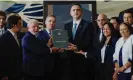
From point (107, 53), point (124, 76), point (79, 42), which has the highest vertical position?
point (79, 42)

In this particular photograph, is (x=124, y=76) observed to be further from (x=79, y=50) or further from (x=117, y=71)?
(x=79, y=50)

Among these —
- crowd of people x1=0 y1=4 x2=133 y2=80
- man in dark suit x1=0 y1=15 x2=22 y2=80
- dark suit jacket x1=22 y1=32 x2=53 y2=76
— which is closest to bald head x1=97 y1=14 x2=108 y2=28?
crowd of people x1=0 y1=4 x2=133 y2=80

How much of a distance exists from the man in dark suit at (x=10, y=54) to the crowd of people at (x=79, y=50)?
76 millimetres

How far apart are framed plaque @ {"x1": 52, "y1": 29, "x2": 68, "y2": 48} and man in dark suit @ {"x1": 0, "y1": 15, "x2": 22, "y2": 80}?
40cm

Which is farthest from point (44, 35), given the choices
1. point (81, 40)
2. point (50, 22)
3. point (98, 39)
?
point (98, 39)

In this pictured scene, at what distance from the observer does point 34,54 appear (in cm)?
246

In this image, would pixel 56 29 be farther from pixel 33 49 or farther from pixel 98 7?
pixel 98 7

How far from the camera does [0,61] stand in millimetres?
2248

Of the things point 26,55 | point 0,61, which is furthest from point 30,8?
point 0,61

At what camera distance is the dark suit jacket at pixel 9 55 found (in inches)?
86.7

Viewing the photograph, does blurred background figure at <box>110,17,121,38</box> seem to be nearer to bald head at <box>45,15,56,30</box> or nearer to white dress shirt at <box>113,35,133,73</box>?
white dress shirt at <box>113,35,133,73</box>

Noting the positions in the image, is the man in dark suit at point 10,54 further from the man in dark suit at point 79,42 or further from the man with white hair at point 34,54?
the man in dark suit at point 79,42

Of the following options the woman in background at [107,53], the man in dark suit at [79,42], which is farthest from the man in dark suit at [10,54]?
the woman in background at [107,53]

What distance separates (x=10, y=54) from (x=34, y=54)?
1.02 feet
